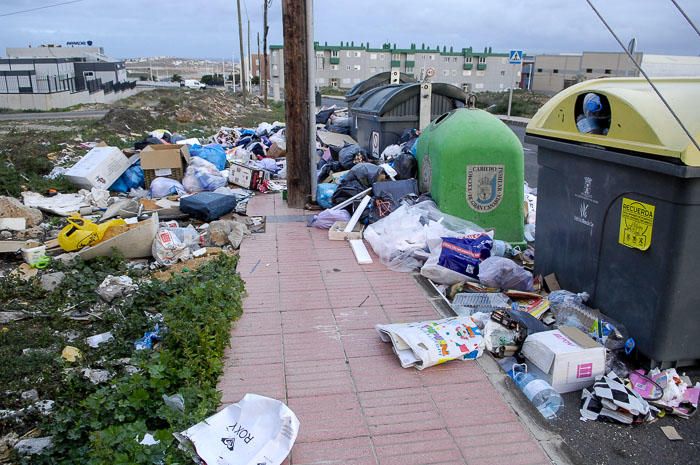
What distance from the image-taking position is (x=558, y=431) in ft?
9.96

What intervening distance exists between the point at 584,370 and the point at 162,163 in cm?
813

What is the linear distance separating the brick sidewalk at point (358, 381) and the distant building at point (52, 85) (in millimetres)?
41858

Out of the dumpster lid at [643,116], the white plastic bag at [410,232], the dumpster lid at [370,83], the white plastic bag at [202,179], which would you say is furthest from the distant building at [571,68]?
the dumpster lid at [643,116]

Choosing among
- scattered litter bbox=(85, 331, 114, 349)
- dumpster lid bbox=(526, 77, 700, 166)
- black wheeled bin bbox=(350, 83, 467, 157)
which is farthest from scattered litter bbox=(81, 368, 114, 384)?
black wheeled bin bbox=(350, 83, 467, 157)

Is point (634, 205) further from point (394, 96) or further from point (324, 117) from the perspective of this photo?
point (324, 117)

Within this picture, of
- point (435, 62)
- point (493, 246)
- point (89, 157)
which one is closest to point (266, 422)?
point (493, 246)

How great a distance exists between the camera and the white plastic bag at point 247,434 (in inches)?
106

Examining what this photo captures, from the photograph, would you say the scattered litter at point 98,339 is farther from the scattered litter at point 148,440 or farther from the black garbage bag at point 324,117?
the black garbage bag at point 324,117

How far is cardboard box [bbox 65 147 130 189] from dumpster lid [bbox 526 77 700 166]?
7796 millimetres

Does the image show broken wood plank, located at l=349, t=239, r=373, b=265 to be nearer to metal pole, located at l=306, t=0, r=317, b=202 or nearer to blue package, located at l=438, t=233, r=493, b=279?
blue package, located at l=438, t=233, r=493, b=279

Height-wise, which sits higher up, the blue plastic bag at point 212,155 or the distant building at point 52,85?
the distant building at point 52,85

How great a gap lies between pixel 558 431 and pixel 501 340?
2.86 feet

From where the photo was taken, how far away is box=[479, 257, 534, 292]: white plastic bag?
4.90 m

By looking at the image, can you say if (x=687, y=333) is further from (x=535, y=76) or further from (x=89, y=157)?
(x=535, y=76)
